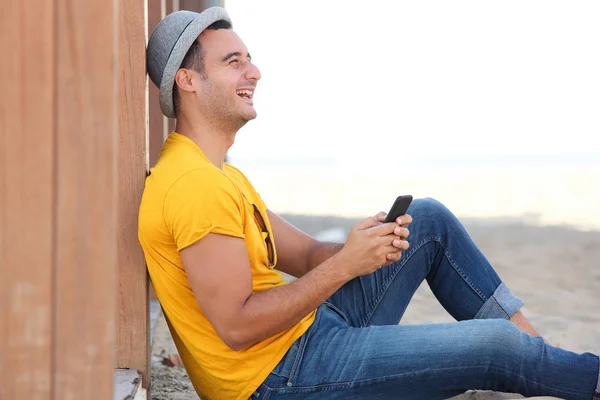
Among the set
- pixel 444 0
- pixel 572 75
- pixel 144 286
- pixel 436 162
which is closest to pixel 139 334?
pixel 144 286

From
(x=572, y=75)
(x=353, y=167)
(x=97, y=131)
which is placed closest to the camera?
(x=97, y=131)

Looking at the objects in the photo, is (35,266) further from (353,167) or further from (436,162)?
(436,162)

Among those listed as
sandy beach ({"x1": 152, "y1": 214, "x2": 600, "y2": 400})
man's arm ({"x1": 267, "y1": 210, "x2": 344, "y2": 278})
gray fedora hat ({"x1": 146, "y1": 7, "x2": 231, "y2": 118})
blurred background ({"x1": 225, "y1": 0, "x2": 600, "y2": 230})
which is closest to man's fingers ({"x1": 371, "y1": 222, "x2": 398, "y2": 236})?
man's arm ({"x1": 267, "y1": 210, "x2": 344, "y2": 278})

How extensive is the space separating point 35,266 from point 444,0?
24256 millimetres

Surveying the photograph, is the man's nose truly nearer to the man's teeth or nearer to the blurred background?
the man's teeth

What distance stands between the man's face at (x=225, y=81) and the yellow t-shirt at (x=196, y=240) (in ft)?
0.48

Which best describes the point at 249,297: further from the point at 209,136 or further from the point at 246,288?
the point at 209,136

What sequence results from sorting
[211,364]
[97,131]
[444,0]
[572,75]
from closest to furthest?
[97,131]
[211,364]
[572,75]
[444,0]

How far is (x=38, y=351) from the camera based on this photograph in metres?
1.54

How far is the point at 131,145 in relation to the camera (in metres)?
2.39

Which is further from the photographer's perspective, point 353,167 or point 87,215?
point 353,167

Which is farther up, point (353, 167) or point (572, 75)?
point (572, 75)

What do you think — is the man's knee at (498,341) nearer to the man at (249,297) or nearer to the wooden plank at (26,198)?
the man at (249,297)

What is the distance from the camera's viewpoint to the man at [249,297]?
2.16m
